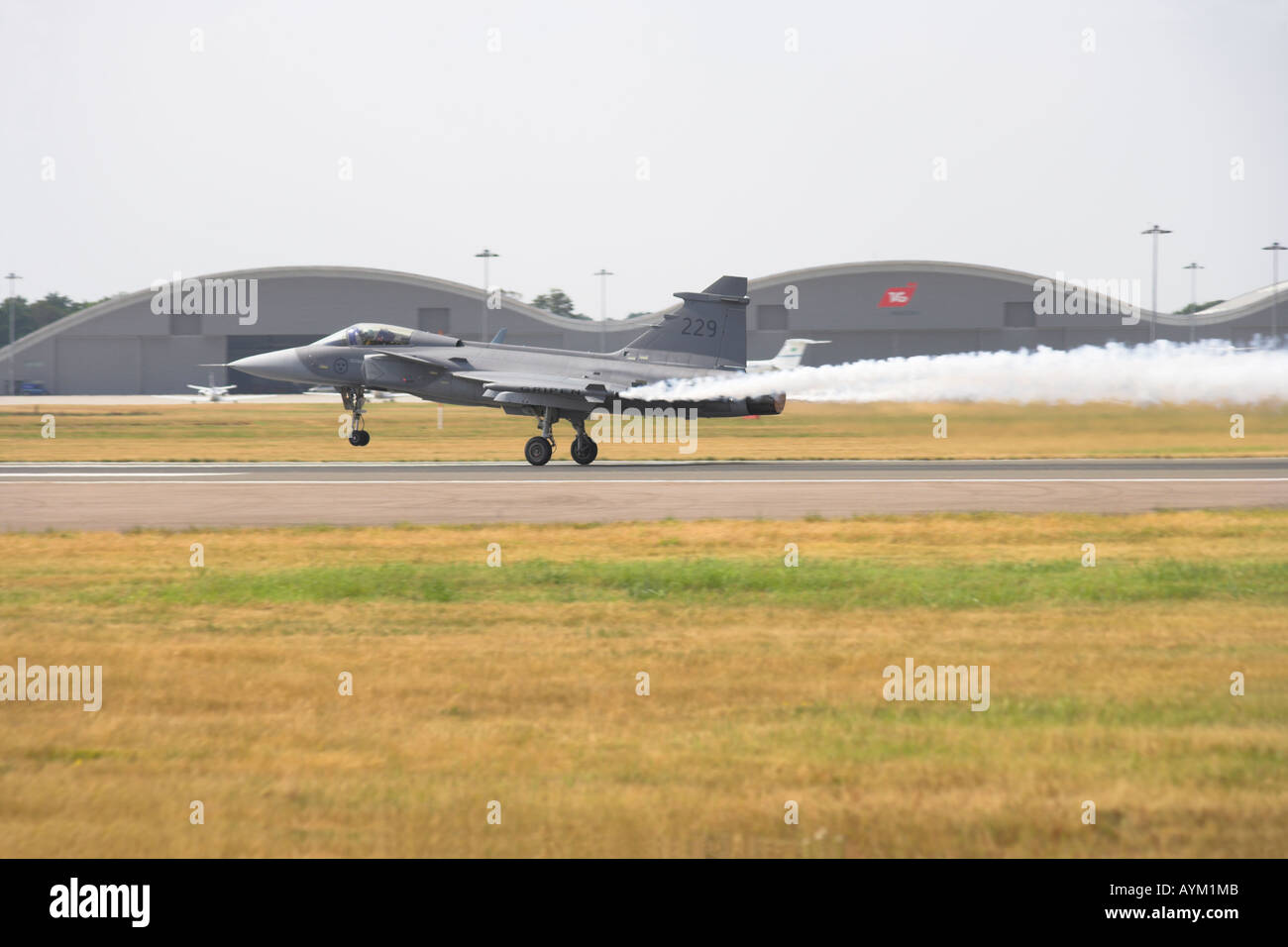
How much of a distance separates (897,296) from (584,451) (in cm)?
6304

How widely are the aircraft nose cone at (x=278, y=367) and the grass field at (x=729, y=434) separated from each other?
7.93ft

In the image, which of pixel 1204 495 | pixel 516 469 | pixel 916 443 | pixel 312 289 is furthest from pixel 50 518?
pixel 312 289

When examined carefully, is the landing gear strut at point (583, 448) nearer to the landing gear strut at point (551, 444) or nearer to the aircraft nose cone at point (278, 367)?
the landing gear strut at point (551, 444)

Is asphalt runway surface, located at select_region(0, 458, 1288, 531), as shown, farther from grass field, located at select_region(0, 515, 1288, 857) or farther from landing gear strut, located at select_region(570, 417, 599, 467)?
grass field, located at select_region(0, 515, 1288, 857)

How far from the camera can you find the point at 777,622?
36.9 feet

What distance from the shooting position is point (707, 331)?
31.2 m

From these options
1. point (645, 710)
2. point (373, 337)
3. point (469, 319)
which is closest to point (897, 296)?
point (469, 319)

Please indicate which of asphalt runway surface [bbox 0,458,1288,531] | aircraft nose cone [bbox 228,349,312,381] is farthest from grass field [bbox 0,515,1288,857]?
aircraft nose cone [bbox 228,349,312,381]

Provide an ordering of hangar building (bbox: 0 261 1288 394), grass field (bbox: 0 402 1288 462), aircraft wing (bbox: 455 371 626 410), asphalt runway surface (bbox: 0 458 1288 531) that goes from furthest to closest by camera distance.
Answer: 1. hangar building (bbox: 0 261 1288 394)
2. aircraft wing (bbox: 455 371 626 410)
3. grass field (bbox: 0 402 1288 462)
4. asphalt runway surface (bbox: 0 458 1288 531)

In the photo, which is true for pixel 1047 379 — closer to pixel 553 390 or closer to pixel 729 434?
pixel 553 390

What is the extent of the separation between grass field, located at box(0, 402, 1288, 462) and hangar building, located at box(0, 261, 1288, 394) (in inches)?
1177

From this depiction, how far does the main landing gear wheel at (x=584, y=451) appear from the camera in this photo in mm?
31750

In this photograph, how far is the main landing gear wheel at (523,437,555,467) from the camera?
31.1m

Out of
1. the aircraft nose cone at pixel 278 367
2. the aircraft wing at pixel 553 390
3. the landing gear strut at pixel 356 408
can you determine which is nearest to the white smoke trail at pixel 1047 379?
the aircraft wing at pixel 553 390
